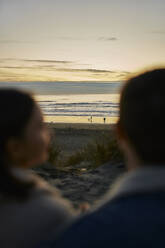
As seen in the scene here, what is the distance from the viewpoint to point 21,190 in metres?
1.64

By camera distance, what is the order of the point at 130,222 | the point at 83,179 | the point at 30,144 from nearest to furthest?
the point at 130,222 → the point at 30,144 → the point at 83,179

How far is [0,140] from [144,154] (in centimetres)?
58

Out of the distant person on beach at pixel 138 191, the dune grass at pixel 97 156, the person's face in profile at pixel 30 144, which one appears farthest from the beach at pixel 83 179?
the distant person on beach at pixel 138 191

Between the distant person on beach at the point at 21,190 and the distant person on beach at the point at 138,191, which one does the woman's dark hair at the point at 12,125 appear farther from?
the distant person on beach at the point at 138,191

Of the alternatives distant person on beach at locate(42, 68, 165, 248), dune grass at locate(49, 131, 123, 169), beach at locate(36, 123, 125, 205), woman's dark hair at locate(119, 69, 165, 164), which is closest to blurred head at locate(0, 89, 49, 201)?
distant person on beach at locate(42, 68, 165, 248)

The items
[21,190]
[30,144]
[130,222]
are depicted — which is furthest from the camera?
[30,144]

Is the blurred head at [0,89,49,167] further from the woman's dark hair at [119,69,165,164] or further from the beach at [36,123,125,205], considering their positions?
the beach at [36,123,125,205]

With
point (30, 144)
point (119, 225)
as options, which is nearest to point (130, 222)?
point (119, 225)

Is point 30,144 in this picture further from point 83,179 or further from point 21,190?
point 83,179

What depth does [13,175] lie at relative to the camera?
167cm

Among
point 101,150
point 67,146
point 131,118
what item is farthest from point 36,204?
point 67,146

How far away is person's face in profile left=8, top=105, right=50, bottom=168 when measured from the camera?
173 cm

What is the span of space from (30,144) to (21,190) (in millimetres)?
201

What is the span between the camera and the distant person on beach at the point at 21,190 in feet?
5.47
